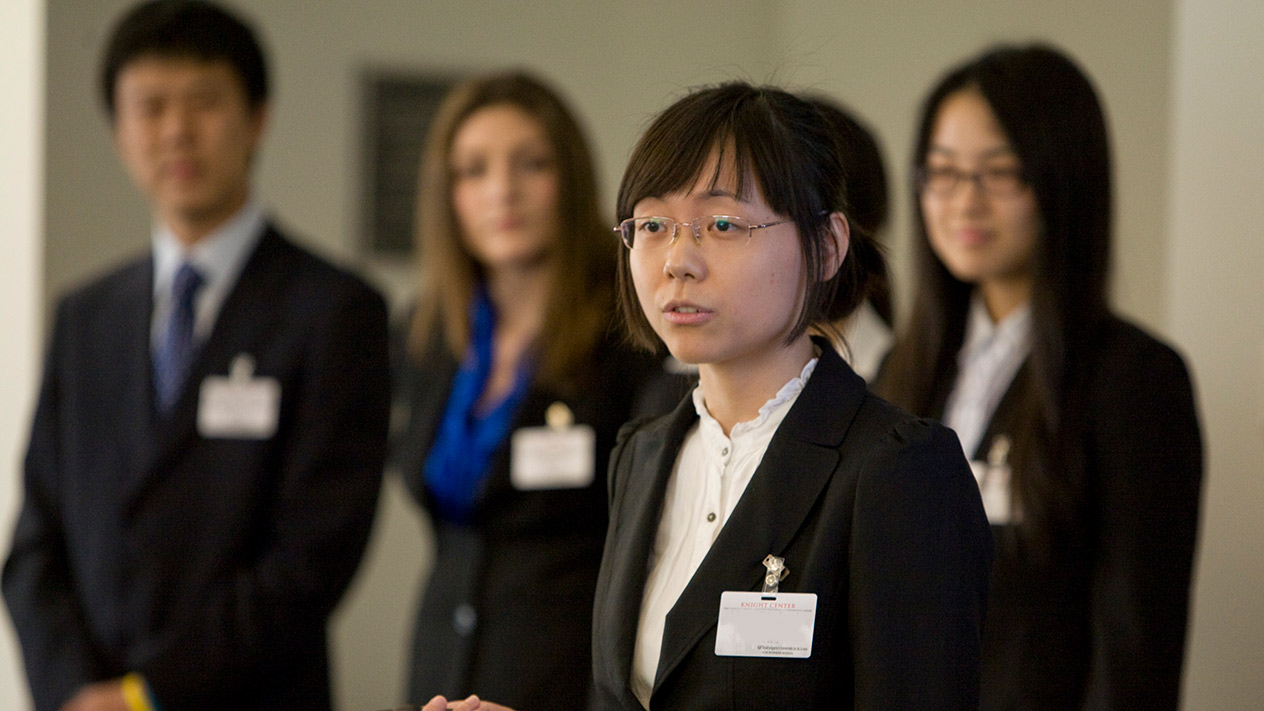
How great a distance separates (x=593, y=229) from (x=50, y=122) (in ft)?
7.73

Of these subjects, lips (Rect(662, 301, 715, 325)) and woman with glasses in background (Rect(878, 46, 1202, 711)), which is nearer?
lips (Rect(662, 301, 715, 325))

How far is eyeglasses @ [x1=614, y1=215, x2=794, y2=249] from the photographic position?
1.12 meters

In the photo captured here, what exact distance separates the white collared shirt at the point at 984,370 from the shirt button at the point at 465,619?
1223 mm

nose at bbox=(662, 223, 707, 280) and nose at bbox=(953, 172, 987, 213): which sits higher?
nose at bbox=(953, 172, 987, 213)

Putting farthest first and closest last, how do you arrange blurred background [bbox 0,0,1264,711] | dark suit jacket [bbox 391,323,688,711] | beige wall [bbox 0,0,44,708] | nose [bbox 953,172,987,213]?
1. beige wall [bbox 0,0,44,708]
2. dark suit jacket [bbox 391,323,688,711]
3. blurred background [bbox 0,0,1264,711]
4. nose [bbox 953,172,987,213]

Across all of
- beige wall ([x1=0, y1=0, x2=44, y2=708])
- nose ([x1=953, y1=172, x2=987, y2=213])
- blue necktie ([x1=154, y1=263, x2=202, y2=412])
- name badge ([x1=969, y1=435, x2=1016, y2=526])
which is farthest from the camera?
beige wall ([x1=0, y1=0, x2=44, y2=708])

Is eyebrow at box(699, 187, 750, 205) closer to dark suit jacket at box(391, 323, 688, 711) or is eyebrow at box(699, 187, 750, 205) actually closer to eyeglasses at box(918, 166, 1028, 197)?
eyeglasses at box(918, 166, 1028, 197)

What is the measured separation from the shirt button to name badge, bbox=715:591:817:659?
5.59 feet

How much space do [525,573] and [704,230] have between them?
5.59 feet

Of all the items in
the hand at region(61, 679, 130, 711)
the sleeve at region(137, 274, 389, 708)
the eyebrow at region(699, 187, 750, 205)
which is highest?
the eyebrow at region(699, 187, 750, 205)

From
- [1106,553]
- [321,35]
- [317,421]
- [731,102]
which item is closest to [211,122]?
[317,421]

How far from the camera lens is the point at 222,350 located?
8.30ft

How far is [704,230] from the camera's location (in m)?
1.13

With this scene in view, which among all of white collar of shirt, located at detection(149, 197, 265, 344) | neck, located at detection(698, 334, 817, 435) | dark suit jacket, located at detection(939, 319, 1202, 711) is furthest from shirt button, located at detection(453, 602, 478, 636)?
neck, located at detection(698, 334, 817, 435)
